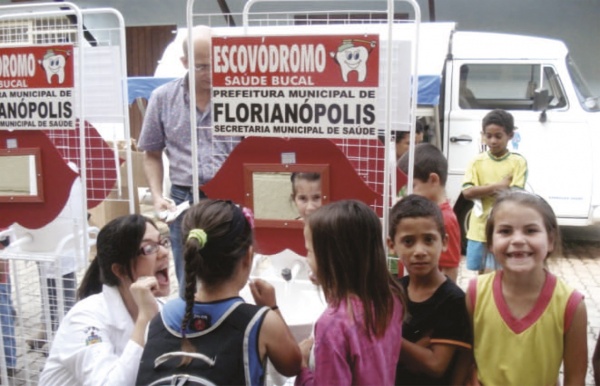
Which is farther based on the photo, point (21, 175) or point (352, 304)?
point (21, 175)

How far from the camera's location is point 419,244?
70.8 inches

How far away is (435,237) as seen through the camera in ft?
5.95

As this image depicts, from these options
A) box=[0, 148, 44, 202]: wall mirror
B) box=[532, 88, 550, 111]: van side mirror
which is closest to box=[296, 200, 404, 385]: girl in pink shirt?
box=[0, 148, 44, 202]: wall mirror

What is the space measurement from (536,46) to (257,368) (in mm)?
5363

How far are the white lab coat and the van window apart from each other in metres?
4.78

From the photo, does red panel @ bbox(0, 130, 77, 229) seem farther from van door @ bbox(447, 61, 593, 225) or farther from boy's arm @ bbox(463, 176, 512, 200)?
van door @ bbox(447, 61, 593, 225)

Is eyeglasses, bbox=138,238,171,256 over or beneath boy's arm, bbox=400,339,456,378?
over

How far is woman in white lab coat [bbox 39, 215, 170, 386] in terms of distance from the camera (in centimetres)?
177

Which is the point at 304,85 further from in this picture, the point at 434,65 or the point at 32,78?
the point at 434,65

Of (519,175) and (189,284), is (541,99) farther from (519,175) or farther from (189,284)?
(189,284)

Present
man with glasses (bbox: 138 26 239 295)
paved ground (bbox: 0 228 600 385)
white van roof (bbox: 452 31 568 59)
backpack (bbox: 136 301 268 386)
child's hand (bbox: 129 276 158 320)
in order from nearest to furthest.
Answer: backpack (bbox: 136 301 268 386)
child's hand (bbox: 129 276 158 320)
man with glasses (bbox: 138 26 239 295)
paved ground (bbox: 0 228 600 385)
white van roof (bbox: 452 31 568 59)

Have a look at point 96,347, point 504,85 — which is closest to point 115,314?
point 96,347

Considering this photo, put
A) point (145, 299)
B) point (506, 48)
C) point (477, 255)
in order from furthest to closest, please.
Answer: point (506, 48)
point (477, 255)
point (145, 299)

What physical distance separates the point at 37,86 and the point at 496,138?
9.27 ft
